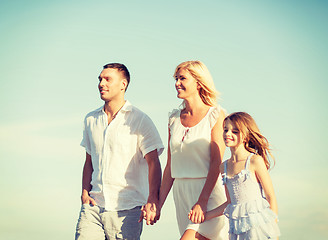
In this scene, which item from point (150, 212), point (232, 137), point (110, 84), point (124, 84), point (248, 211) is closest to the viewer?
point (248, 211)

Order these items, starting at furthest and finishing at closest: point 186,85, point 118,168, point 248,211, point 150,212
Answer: point 118,168
point 150,212
point 186,85
point 248,211

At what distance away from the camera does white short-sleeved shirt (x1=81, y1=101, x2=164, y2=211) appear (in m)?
7.25

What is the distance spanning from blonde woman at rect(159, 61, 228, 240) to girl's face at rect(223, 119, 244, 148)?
13.4 inches

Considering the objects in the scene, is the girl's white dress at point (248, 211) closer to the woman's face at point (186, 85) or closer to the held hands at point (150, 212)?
the held hands at point (150, 212)

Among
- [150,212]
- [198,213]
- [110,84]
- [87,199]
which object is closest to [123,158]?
[87,199]

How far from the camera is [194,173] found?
21.2 ft

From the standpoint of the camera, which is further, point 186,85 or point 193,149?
point 186,85

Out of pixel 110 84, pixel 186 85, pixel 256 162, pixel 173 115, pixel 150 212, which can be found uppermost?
pixel 110 84

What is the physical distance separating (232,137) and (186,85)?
98cm

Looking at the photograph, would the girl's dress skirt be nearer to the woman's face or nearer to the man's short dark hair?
the woman's face

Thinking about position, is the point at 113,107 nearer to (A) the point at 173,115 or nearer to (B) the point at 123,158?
(B) the point at 123,158

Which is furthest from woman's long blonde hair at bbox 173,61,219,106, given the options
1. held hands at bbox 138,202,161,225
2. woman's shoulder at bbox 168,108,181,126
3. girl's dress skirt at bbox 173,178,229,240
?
held hands at bbox 138,202,161,225

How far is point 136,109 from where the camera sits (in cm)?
763

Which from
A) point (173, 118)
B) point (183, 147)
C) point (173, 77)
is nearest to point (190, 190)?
Result: point (183, 147)
